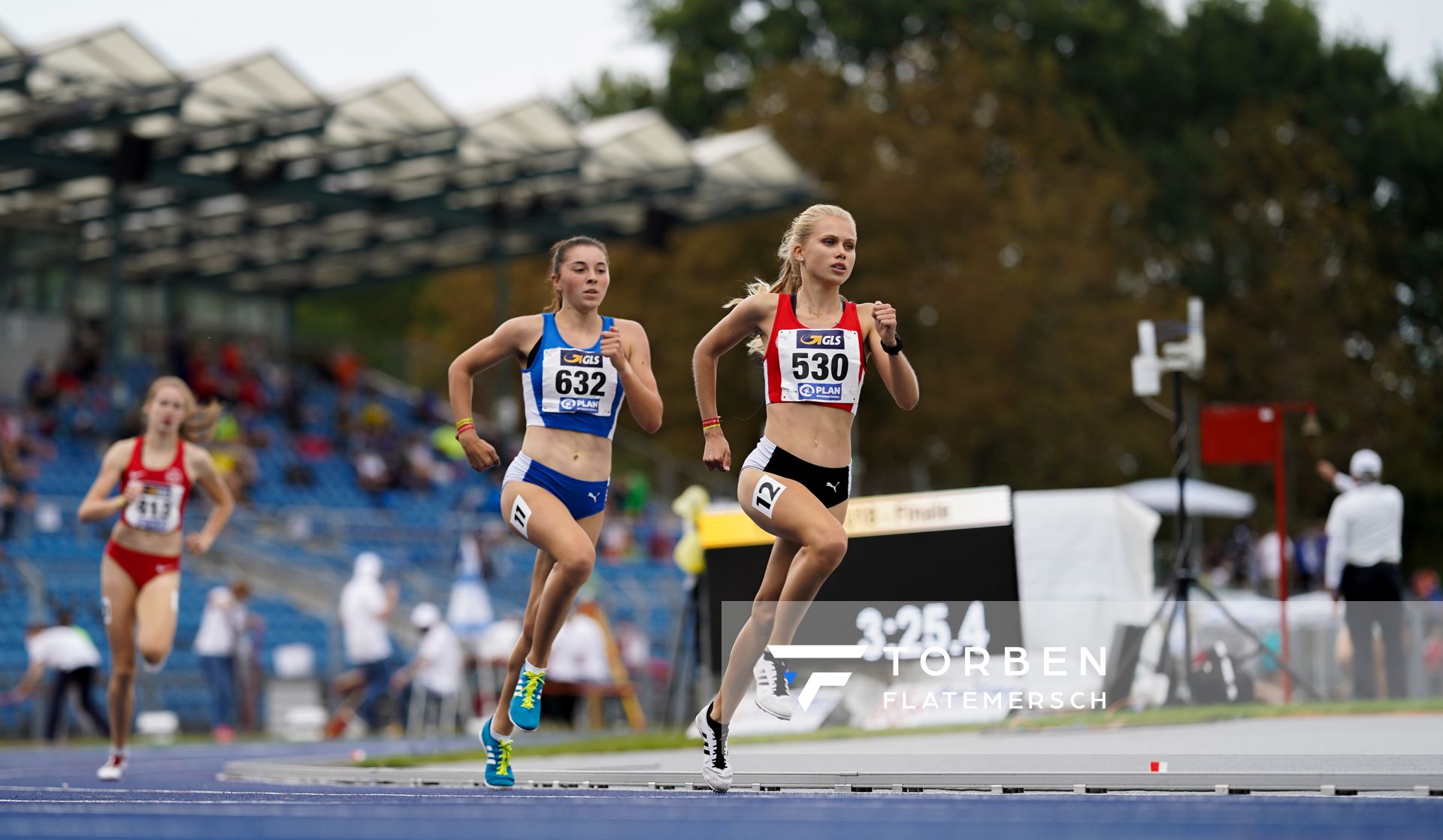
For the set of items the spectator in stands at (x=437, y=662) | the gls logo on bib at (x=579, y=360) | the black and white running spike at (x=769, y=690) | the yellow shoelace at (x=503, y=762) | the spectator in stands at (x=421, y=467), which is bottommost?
the yellow shoelace at (x=503, y=762)

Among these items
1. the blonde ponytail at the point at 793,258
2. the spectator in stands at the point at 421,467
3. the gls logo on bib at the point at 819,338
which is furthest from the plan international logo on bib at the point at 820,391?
the spectator in stands at the point at 421,467

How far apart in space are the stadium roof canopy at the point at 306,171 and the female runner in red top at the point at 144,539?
16.9m

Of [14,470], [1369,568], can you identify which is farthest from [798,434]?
[14,470]

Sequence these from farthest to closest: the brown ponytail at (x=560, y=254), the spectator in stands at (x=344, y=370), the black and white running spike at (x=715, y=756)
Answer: the spectator in stands at (x=344, y=370) → the brown ponytail at (x=560, y=254) → the black and white running spike at (x=715, y=756)

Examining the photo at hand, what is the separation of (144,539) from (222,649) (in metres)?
12.1

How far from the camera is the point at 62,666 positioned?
2286cm

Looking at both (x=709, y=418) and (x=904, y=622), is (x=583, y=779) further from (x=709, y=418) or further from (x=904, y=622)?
(x=904, y=622)

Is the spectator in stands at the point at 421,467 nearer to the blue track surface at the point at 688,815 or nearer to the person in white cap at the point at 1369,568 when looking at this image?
the person in white cap at the point at 1369,568

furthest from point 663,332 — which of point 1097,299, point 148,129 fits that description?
point 148,129

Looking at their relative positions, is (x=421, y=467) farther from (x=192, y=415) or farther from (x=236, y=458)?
(x=192, y=415)

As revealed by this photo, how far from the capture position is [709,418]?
385 inches

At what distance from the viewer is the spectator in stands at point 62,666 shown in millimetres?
22781

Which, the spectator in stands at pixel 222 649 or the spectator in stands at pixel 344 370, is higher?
the spectator in stands at pixel 344 370

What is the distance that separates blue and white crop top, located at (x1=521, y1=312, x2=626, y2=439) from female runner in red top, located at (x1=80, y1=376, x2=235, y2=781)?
3630 millimetres
